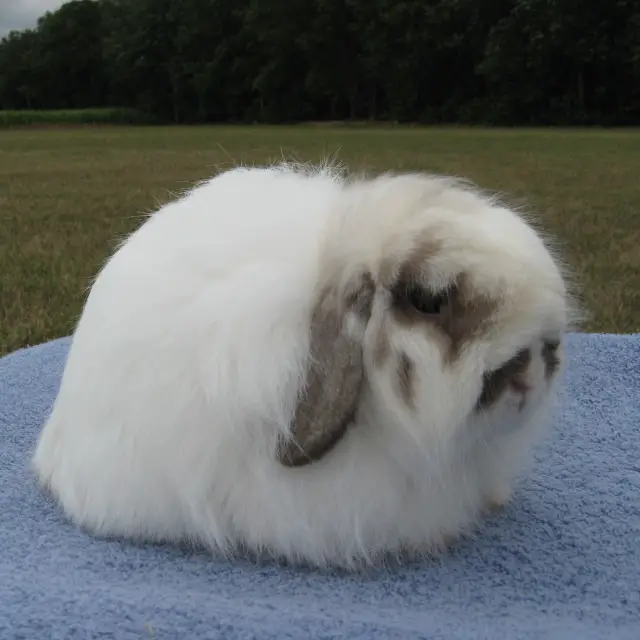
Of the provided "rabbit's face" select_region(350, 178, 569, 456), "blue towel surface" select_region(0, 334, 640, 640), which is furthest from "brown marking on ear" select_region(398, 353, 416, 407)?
"blue towel surface" select_region(0, 334, 640, 640)

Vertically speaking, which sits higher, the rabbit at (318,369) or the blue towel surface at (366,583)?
the rabbit at (318,369)

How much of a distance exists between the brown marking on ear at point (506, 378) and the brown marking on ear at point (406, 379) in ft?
0.32

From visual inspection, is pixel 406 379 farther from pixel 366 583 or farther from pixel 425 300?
pixel 366 583

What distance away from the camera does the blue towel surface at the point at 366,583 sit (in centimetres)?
129

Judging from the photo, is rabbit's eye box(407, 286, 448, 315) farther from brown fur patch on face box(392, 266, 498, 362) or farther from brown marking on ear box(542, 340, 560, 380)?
brown marking on ear box(542, 340, 560, 380)

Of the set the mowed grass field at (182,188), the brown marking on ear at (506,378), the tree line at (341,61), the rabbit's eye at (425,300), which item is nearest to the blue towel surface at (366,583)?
the brown marking on ear at (506,378)

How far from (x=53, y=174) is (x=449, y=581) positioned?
28.0 ft

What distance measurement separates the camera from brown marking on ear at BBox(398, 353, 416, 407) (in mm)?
1288

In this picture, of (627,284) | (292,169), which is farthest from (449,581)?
(627,284)

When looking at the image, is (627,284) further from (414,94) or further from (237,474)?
(414,94)

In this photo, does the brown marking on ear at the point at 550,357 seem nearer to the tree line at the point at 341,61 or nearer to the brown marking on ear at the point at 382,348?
the brown marking on ear at the point at 382,348

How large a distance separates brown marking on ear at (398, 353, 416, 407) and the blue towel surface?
1.11 feet

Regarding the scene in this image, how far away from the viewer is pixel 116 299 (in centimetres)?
154

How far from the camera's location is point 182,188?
557cm
